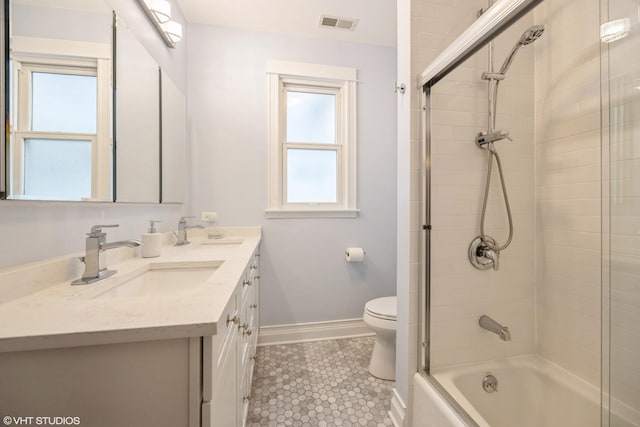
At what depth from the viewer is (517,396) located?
1189mm

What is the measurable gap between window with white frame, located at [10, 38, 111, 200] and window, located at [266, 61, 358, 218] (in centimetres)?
119

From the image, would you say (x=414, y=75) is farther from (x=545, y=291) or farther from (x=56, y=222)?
(x=56, y=222)

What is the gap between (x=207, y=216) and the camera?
6.53 feet

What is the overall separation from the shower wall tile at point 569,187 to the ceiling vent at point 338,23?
3.98 ft

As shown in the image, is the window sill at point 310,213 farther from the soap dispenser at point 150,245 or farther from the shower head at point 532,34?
the shower head at point 532,34

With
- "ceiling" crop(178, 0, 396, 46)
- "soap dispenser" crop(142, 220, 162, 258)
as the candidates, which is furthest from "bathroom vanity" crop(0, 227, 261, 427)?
"ceiling" crop(178, 0, 396, 46)

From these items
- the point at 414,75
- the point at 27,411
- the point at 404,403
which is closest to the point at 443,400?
the point at 404,403

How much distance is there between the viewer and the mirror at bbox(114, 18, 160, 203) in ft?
3.68

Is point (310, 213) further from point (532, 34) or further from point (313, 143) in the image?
point (532, 34)

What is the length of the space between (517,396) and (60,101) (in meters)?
2.20

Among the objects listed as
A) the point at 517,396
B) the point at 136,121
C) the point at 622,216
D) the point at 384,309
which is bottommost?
the point at 517,396

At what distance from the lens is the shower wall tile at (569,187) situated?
115 cm

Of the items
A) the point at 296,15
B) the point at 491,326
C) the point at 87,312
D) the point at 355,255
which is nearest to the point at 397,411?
the point at 491,326

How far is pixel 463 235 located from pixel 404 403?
0.87 metres
